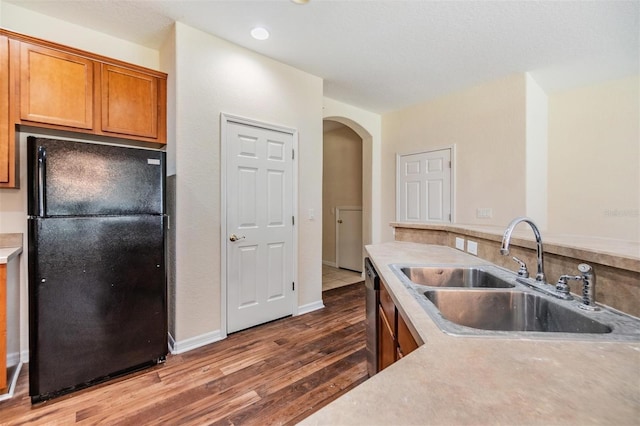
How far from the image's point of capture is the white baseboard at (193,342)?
2.28m

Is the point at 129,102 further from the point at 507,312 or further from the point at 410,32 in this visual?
the point at 507,312

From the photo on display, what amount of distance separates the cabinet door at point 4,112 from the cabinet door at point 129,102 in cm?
51

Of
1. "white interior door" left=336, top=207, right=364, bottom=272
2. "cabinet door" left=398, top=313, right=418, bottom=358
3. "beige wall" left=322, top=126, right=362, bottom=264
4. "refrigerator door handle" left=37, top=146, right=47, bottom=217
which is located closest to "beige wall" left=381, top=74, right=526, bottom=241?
"beige wall" left=322, top=126, right=362, bottom=264

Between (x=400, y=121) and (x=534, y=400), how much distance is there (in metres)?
4.32

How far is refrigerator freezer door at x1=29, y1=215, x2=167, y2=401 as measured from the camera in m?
1.70

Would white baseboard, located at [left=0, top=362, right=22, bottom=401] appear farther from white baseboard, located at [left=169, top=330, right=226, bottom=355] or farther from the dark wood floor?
white baseboard, located at [left=169, top=330, right=226, bottom=355]

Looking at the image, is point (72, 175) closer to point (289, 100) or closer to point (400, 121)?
point (289, 100)

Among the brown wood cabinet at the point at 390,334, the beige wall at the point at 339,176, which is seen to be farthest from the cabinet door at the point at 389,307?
the beige wall at the point at 339,176

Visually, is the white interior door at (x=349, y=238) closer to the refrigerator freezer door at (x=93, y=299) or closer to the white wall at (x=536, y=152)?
the white wall at (x=536, y=152)

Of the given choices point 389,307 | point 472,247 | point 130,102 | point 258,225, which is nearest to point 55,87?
point 130,102

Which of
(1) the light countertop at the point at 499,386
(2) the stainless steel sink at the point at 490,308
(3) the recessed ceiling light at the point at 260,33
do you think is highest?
(3) the recessed ceiling light at the point at 260,33

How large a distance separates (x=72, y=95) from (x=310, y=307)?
2836 mm

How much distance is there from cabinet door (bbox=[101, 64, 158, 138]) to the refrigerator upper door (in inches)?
18.3

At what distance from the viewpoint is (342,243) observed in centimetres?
544
